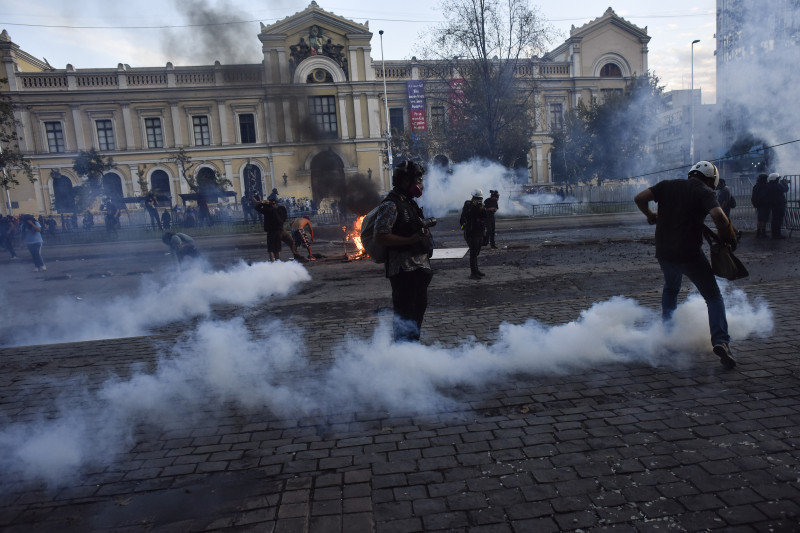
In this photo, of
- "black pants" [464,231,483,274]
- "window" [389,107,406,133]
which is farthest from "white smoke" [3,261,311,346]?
"window" [389,107,406,133]

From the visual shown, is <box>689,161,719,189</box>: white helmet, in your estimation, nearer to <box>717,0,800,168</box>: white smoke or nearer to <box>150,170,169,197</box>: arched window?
<box>717,0,800,168</box>: white smoke

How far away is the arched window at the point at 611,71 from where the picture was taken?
4366 centimetres

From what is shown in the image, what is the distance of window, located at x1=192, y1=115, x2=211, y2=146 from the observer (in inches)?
1536

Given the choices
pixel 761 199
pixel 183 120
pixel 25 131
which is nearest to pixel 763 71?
pixel 761 199

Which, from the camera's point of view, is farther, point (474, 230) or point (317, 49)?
point (317, 49)

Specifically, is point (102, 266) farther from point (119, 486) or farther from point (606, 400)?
point (606, 400)

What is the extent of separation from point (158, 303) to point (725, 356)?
815cm

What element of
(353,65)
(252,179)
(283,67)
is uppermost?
(353,65)

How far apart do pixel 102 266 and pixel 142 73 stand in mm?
28152

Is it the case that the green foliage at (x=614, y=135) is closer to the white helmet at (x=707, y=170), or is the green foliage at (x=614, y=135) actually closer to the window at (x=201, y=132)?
the window at (x=201, y=132)

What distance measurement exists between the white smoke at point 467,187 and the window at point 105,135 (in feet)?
84.6

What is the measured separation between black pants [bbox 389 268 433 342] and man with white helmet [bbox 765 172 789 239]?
40.1 ft

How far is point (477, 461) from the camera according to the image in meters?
3.12

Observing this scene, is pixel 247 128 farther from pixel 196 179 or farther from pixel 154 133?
pixel 154 133
